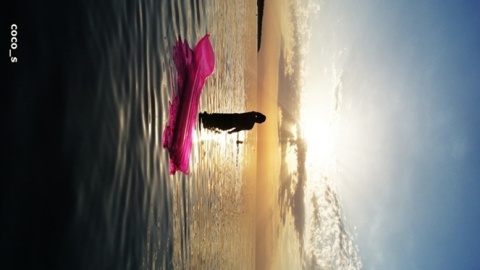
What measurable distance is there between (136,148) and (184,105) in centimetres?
55

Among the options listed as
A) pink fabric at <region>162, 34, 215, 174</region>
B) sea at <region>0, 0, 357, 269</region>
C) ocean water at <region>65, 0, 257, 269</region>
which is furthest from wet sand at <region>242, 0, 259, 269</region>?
pink fabric at <region>162, 34, 215, 174</region>

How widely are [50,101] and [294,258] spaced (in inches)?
142

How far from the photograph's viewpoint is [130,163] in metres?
1.26

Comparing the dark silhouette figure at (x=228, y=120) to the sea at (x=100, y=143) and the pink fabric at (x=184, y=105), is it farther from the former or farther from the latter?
the pink fabric at (x=184, y=105)

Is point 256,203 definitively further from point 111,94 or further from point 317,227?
point 111,94

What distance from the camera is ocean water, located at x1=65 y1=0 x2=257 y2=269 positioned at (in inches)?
38.2

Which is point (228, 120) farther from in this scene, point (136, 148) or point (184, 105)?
point (136, 148)

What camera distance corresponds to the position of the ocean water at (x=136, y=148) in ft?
3.18

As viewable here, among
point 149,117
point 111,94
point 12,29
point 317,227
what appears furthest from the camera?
point 317,227

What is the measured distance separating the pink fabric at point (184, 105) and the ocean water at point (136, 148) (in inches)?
2.1

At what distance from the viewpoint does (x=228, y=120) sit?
8.82 feet

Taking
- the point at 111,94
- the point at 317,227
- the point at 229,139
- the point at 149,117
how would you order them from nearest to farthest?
the point at 111,94
the point at 149,117
the point at 229,139
the point at 317,227

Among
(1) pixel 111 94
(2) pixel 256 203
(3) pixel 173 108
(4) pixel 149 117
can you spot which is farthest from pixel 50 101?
(2) pixel 256 203

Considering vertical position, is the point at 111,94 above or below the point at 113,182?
above
